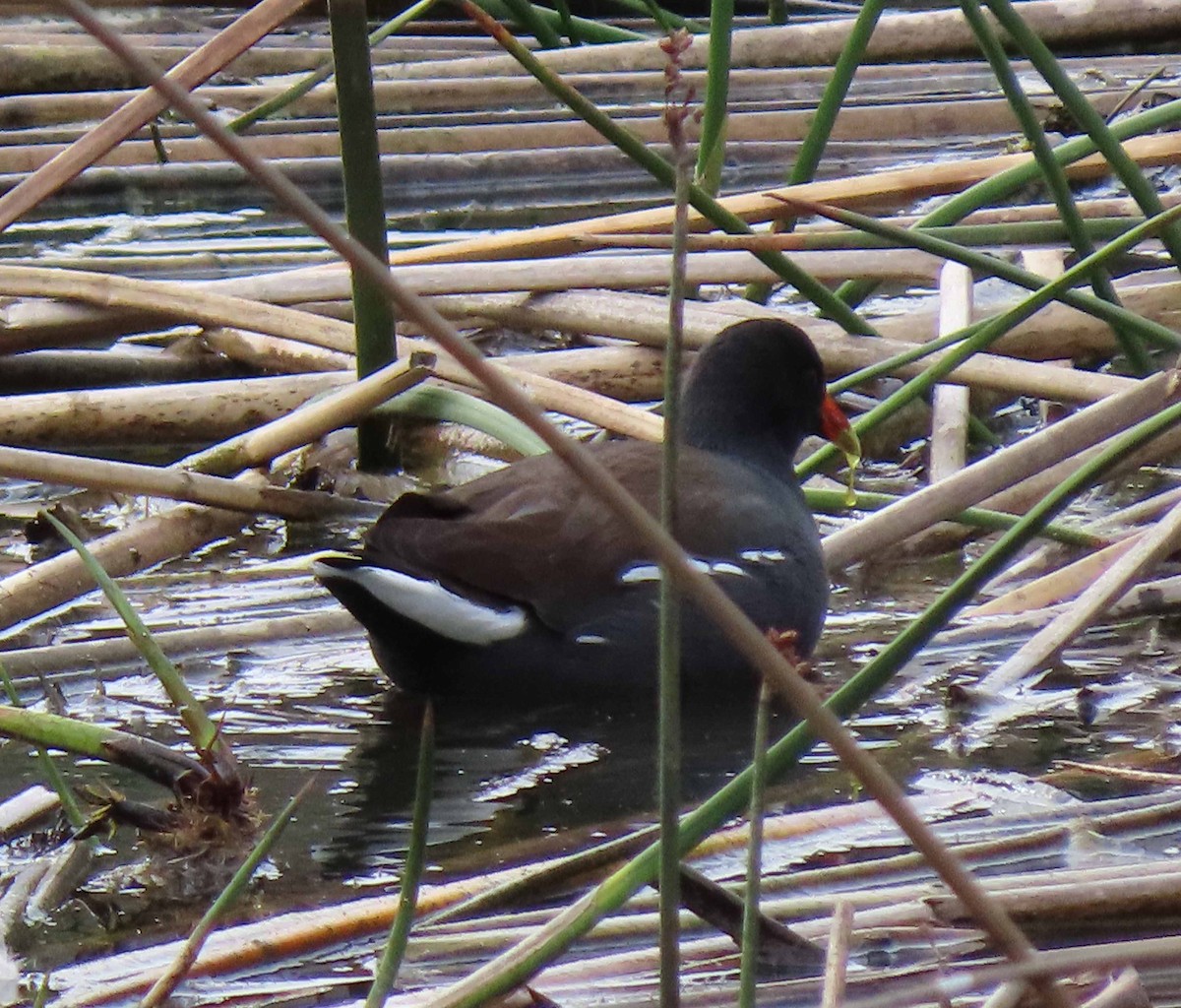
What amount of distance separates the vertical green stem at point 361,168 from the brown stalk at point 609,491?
226cm

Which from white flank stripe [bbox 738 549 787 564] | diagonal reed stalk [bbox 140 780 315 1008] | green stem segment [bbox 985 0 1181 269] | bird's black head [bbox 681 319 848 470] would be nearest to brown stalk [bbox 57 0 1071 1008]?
diagonal reed stalk [bbox 140 780 315 1008]

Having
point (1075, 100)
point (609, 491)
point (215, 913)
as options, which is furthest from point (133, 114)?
point (609, 491)

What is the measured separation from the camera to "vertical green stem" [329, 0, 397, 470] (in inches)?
131

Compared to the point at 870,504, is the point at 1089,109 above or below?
above

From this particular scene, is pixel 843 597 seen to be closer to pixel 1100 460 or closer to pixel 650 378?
pixel 650 378

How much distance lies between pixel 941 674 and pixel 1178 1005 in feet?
4.54

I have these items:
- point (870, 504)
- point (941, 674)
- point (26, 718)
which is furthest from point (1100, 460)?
point (870, 504)

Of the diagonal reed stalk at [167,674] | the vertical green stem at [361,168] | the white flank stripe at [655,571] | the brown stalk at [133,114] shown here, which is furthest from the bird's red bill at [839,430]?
the diagonal reed stalk at [167,674]

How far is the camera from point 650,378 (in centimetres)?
400

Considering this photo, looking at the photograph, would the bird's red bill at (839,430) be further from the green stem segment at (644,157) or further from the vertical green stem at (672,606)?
the vertical green stem at (672,606)

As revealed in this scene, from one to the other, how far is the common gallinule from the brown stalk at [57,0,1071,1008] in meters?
2.01

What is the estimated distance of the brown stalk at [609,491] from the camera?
3.24 ft

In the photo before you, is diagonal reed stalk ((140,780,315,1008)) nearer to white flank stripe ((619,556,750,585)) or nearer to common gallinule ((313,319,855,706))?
common gallinule ((313,319,855,706))

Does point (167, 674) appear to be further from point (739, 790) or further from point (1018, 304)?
point (1018, 304)
